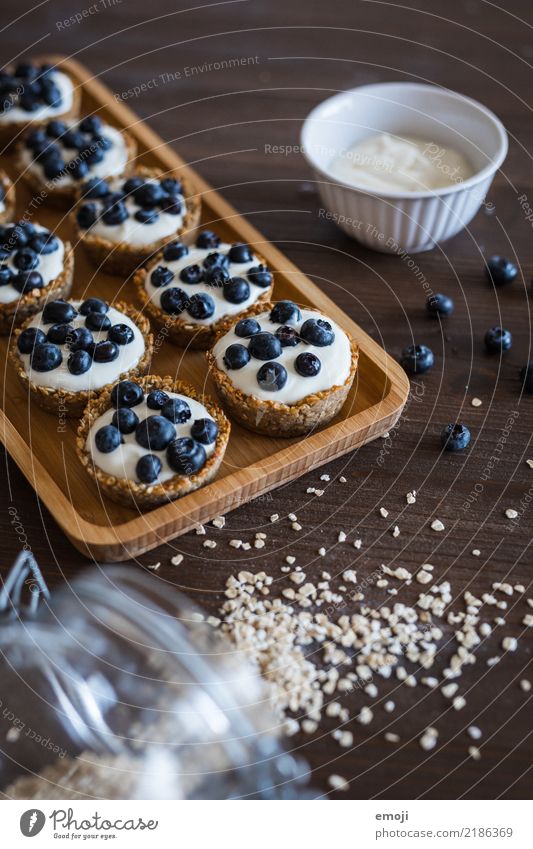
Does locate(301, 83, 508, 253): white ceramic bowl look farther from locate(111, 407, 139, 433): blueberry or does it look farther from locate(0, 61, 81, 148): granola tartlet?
locate(111, 407, 139, 433): blueberry

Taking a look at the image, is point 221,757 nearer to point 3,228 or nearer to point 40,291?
point 40,291

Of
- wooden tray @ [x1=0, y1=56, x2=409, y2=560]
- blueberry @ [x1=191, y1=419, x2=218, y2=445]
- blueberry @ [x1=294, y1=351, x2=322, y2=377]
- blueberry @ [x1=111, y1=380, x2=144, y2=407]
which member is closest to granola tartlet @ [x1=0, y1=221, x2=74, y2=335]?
wooden tray @ [x1=0, y1=56, x2=409, y2=560]

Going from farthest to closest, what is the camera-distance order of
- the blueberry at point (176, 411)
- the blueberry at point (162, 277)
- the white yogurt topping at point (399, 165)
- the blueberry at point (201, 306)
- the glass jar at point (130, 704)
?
the white yogurt topping at point (399, 165), the blueberry at point (162, 277), the blueberry at point (201, 306), the blueberry at point (176, 411), the glass jar at point (130, 704)

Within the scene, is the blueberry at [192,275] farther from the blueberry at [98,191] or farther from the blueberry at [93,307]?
the blueberry at [98,191]

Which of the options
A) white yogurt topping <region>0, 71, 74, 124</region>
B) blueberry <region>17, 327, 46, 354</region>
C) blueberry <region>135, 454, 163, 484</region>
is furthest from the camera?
white yogurt topping <region>0, 71, 74, 124</region>

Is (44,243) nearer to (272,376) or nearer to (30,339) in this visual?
(30,339)

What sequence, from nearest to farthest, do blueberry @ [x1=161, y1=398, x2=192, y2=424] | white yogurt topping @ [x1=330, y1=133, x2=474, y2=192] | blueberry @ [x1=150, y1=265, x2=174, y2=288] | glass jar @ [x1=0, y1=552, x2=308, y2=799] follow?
1. glass jar @ [x1=0, y1=552, x2=308, y2=799]
2. blueberry @ [x1=161, y1=398, x2=192, y2=424]
3. blueberry @ [x1=150, y1=265, x2=174, y2=288]
4. white yogurt topping @ [x1=330, y1=133, x2=474, y2=192]

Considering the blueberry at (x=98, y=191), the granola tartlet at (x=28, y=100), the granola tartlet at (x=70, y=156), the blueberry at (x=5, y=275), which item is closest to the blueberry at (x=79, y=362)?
the blueberry at (x=5, y=275)
